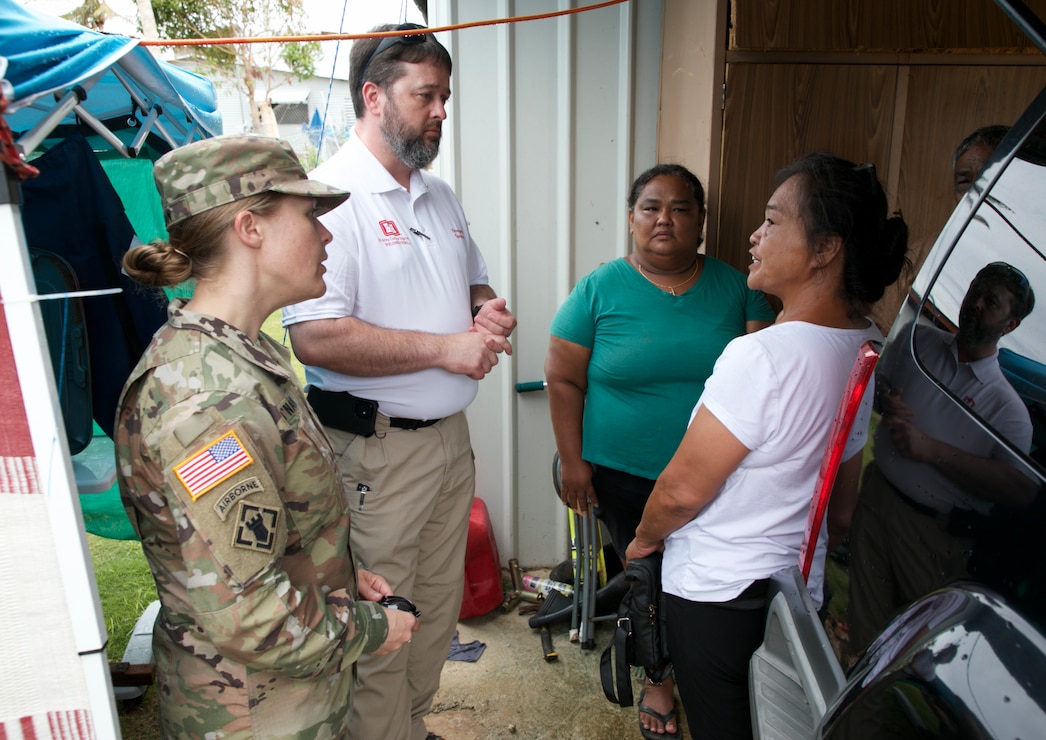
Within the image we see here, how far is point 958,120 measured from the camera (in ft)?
9.31

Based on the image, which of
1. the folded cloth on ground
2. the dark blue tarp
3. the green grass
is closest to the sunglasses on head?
the dark blue tarp

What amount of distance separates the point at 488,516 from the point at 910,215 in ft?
7.51

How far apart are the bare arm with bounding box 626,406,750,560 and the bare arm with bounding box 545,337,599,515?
931mm

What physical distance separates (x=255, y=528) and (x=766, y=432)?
104 cm

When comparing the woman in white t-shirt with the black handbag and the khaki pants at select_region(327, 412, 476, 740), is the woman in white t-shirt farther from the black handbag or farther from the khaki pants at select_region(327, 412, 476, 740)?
the khaki pants at select_region(327, 412, 476, 740)

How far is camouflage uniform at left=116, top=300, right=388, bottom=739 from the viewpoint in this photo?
1159 millimetres

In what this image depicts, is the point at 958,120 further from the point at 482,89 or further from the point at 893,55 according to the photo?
the point at 482,89

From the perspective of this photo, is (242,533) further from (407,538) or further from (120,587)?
(120,587)

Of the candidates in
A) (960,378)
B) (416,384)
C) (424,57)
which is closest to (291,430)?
(416,384)

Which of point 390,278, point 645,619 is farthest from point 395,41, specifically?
point 645,619

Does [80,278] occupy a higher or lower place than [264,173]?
lower

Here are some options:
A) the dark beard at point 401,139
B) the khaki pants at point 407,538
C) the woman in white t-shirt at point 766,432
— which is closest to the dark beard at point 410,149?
the dark beard at point 401,139

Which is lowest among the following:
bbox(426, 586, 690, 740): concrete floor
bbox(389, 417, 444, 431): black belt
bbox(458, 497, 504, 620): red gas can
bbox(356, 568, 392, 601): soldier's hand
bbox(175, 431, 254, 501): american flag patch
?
bbox(426, 586, 690, 740): concrete floor

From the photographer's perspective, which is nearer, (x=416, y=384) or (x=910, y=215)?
(x=416, y=384)
